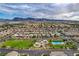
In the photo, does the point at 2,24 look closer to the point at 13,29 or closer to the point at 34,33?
the point at 13,29

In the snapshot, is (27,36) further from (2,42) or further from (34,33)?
Answer: (2,42)

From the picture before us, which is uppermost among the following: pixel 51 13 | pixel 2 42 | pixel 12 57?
pixel 51 13

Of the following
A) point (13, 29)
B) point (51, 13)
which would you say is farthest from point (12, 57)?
point (51, 13)

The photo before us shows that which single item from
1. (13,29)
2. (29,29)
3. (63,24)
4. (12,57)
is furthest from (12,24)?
(63,24)

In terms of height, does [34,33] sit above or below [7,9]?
below

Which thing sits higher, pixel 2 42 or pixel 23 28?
pixel 23 28

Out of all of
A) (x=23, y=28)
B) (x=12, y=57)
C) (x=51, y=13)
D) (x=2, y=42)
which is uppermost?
(x=51, y=13)

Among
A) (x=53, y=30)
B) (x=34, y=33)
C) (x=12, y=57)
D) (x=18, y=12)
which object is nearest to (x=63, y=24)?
(x=53, y=30)

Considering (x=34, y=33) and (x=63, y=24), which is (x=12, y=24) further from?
(x=63, y=24)
